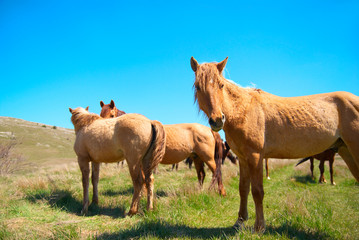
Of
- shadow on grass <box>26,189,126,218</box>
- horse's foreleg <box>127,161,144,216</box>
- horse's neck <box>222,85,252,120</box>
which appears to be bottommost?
shadow on grass <box>26,189,126,218</box>

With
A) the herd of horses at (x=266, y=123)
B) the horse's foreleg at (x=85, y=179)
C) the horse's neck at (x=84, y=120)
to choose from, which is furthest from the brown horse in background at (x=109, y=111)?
the herd of horses at (x=266, y=123)

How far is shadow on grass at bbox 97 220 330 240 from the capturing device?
3.02 meters

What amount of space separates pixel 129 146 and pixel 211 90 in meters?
2.55

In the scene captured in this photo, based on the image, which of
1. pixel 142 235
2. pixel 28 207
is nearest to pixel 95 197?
pixel 28 207

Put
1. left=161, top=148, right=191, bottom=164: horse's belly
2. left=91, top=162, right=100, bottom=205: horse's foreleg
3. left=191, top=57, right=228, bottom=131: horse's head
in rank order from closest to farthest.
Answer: left=191, top=57, right=228, bottom=131: horse's head < left=91, top=162, right=100, bottom=205: horse's foreleg < left=161, top=148, right=191, bottom=164: horse's belly

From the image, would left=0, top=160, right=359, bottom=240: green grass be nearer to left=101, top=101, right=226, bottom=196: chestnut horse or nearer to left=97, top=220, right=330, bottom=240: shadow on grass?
left=97, top=220, right=330, bottom=240: shadow on grass

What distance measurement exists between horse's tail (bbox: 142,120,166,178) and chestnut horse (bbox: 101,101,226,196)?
1.41 meters

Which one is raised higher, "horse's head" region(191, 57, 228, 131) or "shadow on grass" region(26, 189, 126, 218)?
"horse's head" region(191, 57, 228, 131)

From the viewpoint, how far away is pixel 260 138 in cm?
305

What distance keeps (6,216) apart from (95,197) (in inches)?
71.8

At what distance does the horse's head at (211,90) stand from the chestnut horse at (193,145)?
3.42 meters

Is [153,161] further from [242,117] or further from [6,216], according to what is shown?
[6,216]

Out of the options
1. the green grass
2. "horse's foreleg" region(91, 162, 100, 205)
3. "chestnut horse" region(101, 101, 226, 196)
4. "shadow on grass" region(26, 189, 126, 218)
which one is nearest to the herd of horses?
the green grass

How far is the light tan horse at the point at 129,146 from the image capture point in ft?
15.1
